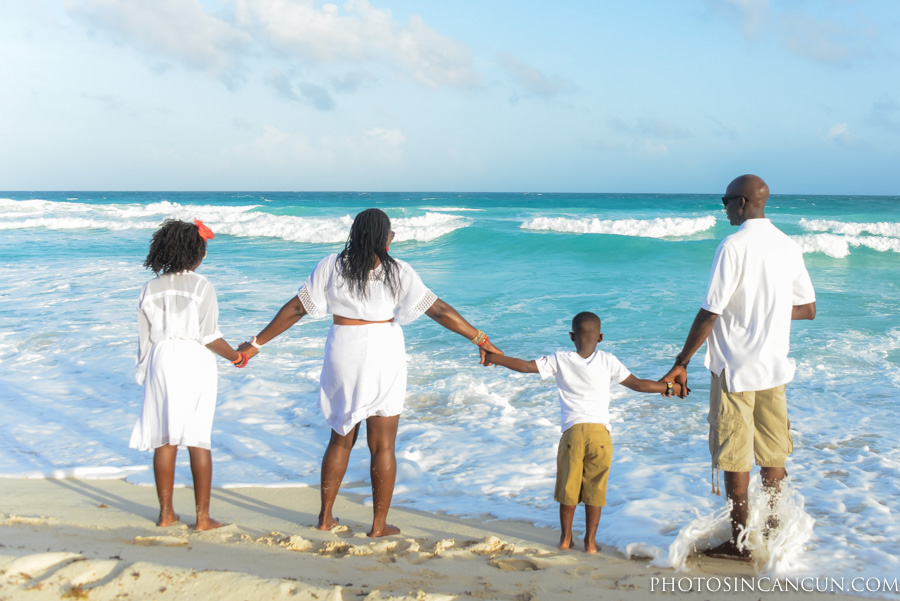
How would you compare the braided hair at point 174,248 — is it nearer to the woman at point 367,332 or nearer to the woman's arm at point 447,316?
the woman at point 367,332

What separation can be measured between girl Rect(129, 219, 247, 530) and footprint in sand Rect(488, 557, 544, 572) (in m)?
1.61

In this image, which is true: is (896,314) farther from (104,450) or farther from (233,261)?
(233,261)

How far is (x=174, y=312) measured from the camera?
3373 millimetres

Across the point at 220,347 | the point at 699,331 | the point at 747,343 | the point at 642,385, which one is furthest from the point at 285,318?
the point at 747,343

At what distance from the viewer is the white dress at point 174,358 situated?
3.37 meters

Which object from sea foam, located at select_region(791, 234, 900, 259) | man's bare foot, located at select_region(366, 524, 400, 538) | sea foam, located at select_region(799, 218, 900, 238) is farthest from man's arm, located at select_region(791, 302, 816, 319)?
sea foam, located at select_region(799, 218, 900, 238)

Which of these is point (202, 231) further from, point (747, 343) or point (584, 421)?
point (747, 343)

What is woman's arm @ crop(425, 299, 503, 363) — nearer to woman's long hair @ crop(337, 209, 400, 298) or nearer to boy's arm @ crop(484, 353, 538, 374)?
boy's arm @ crop(484, 353, 538, 374)

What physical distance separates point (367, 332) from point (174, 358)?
1.03 meters

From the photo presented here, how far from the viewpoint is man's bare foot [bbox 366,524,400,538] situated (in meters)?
3.51

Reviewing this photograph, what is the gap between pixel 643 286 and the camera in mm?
14062

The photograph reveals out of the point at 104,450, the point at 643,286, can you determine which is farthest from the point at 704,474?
the point at 643,286

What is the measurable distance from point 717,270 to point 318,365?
556cm

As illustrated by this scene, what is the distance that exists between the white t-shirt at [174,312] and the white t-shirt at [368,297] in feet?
1.70
